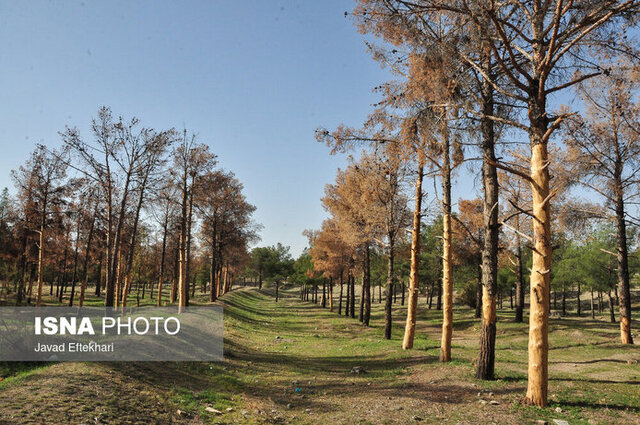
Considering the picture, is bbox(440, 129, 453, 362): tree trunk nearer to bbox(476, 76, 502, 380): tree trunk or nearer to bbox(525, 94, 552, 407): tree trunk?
bbox(476, 76, 502, 380): tree trunk

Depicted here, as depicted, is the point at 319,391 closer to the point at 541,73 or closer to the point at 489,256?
the point at 489,256

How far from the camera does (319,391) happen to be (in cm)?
948

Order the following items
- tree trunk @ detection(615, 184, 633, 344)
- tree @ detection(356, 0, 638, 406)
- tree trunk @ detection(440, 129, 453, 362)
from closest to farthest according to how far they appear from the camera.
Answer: tree @ detection(356, 0, 638, 406)
tree trunk @ detection(440, 129, 453, 362)
tree trunk @ detection(615, 184, 633, 344)

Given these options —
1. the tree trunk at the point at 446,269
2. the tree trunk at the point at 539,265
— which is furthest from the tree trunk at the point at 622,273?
the tree trunk at the point at 539,265

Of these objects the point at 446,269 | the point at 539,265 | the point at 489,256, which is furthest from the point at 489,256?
the point at 539,265

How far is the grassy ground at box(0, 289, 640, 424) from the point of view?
6.48 m

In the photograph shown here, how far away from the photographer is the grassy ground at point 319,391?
21.3 ft

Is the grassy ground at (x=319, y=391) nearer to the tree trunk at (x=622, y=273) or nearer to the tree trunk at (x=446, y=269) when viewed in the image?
the tree trunk at (x=446, y=269)

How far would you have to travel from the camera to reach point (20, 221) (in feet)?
74.9

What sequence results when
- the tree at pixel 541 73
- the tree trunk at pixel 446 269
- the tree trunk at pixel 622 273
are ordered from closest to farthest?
the tree at pixel 541 73
the tree trunk at pixel 446 269
the tree trunk at pixel 622 273

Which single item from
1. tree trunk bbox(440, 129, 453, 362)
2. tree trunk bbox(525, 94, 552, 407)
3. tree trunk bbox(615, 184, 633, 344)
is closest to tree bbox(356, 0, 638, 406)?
tree trunk bbox(525, 94, 552, 407)

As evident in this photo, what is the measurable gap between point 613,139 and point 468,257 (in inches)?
690

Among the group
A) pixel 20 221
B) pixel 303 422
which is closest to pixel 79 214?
pixel 20 221

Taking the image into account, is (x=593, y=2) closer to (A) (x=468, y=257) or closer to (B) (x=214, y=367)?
(B) (x=214, y=367)
